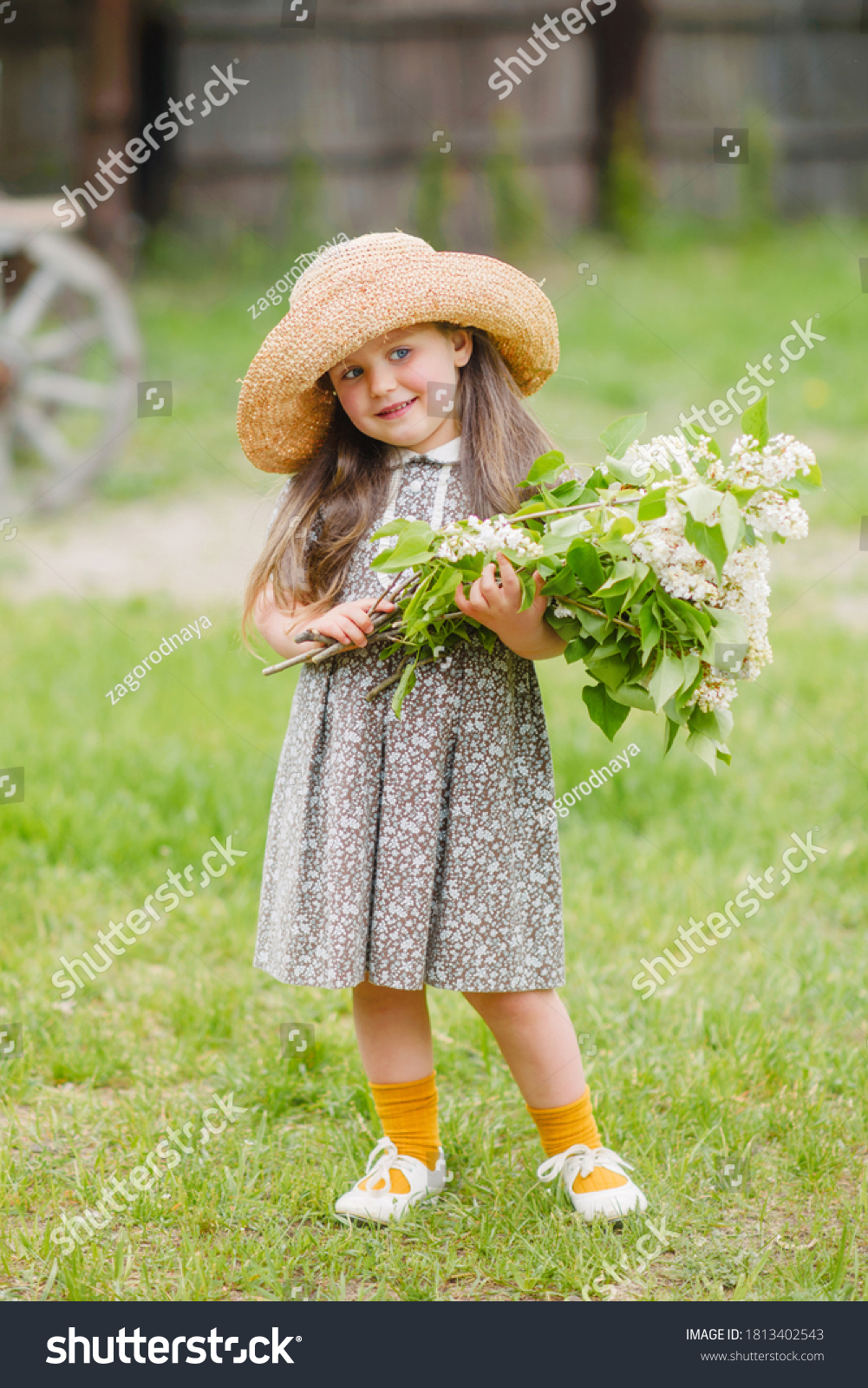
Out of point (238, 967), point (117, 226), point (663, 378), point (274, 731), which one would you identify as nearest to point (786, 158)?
point (663, 378)

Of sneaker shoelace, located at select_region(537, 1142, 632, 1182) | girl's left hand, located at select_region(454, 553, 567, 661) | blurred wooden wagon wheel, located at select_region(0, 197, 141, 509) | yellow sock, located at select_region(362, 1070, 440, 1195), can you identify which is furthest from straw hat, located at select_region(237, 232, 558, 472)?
blurred wooden wagon wheel, located at select_region(0, 197, 141, 509)

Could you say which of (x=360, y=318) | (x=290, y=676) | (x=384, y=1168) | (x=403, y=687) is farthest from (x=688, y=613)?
(x=290, y=676)

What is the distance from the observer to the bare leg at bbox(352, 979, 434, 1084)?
210cm

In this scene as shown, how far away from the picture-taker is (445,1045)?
8.63 ft

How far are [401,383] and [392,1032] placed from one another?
0.95m

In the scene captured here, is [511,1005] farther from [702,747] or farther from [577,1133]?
[702,747]

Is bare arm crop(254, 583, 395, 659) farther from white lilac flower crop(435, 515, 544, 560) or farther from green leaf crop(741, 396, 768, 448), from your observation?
green leaf crop(741, 396, 768, 448)

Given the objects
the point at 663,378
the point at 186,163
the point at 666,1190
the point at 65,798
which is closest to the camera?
the point at 666,1190

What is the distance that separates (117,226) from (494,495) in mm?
6450

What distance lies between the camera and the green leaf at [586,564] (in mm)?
1742

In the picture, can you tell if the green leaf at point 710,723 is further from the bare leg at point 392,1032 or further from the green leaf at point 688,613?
the bare leg at point 392,1032

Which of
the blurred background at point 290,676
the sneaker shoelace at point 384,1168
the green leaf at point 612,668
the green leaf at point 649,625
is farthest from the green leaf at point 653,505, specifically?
the sneaker shoelace at point 384,1168

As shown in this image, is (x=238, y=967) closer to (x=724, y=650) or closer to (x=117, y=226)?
(x=724, y=650)

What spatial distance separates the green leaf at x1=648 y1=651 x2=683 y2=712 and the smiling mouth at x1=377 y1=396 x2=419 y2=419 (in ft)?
1.75
